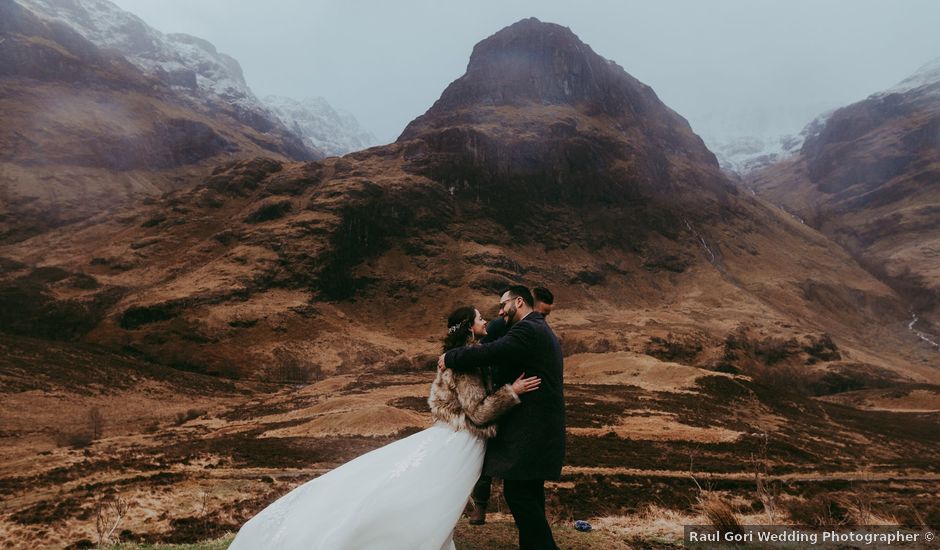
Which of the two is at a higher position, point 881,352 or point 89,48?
point 89,48

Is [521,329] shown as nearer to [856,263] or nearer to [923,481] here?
[923,481]

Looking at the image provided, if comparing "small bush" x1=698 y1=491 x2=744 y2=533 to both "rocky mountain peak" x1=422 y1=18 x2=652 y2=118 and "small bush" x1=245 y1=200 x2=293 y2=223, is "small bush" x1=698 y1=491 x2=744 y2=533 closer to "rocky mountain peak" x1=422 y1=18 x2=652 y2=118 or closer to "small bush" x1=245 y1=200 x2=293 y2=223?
"small bush" x1=245 y1=200 x2=293 y2=223

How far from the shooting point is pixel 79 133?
4609 inches

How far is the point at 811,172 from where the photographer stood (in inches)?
7795

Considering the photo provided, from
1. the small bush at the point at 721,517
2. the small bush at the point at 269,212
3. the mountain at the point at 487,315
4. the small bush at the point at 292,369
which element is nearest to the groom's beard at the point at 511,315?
the small bush at the point at 721,517

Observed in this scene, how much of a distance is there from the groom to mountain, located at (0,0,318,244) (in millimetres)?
115187

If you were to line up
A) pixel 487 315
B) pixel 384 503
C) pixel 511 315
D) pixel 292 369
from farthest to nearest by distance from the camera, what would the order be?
pixel 487 315, pixel 292 369, pixel 511 315, pixel 384 503

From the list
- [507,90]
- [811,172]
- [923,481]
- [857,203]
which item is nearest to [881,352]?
[923,481]

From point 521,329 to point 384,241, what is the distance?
8845cm

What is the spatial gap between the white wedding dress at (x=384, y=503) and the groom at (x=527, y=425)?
10.3 inches

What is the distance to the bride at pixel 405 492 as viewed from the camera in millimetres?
3420

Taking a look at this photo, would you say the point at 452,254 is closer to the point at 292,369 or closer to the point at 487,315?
the point at 487,315

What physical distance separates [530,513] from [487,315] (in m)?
64.8

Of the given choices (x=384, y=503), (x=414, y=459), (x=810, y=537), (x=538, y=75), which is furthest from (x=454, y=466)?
(x=538, y=75)
